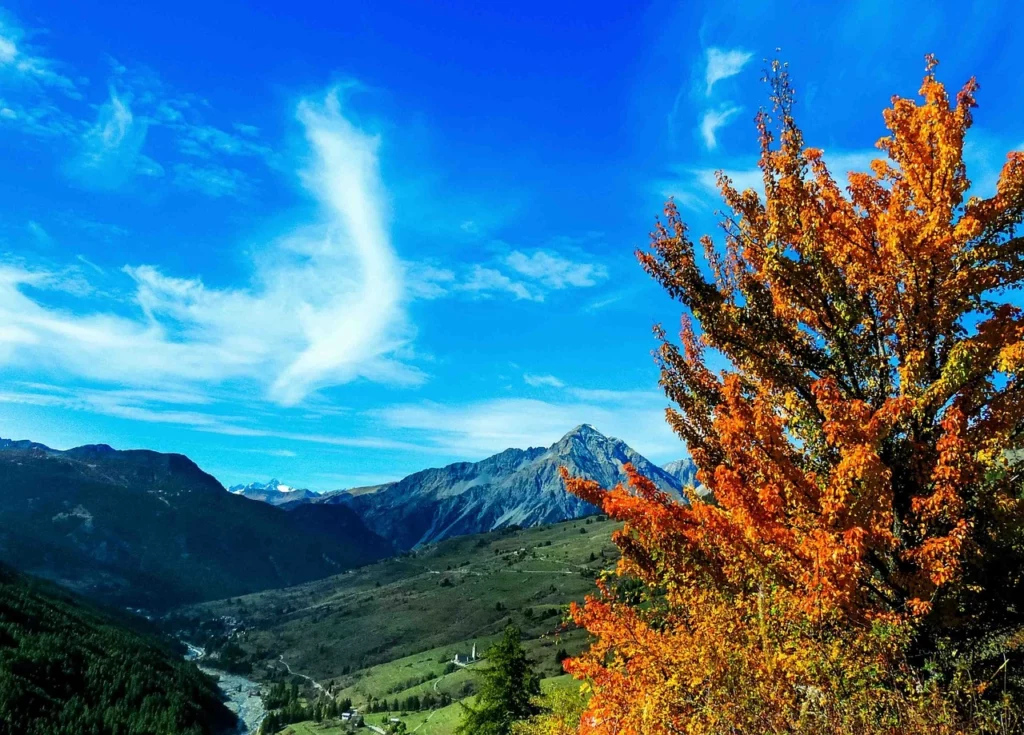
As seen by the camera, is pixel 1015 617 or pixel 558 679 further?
pixel 558 679

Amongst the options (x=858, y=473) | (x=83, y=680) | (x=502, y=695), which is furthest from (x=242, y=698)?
(x=858, y=473)

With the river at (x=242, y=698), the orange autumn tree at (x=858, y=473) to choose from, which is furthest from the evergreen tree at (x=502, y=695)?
the river at (x=242, y=698)

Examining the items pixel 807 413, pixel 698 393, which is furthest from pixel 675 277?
pixel 807 413

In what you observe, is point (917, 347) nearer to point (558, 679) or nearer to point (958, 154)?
point (958, 154)

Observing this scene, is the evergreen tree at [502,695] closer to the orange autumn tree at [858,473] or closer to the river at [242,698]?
the orange autumn tree at [858,473]

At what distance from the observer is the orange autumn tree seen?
856cm

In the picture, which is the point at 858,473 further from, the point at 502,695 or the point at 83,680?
the point at 83,680

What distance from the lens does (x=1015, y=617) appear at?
10.3 meters

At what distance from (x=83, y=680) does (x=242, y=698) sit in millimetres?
46039

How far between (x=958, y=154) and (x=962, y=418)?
162 inches

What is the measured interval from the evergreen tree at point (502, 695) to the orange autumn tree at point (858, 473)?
113 feet

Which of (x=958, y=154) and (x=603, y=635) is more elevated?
(x=958, y=154)

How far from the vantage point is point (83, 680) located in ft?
436

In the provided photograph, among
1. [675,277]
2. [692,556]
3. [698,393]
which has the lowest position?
[692,556]
